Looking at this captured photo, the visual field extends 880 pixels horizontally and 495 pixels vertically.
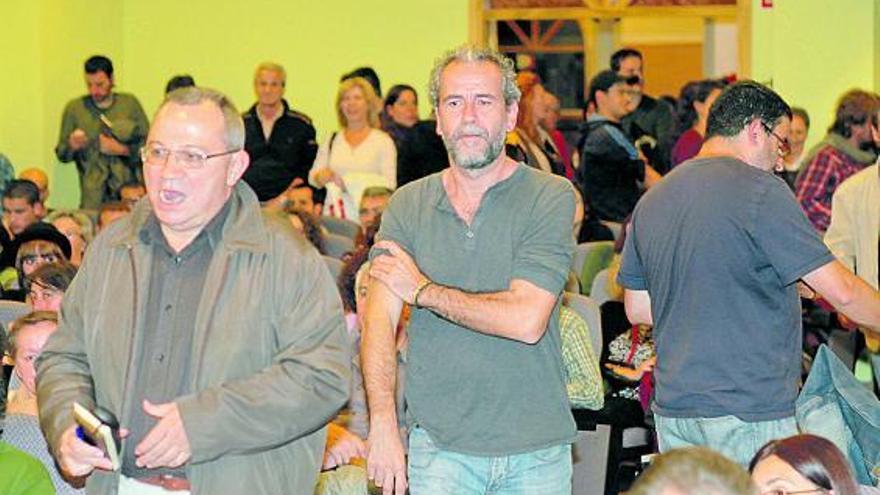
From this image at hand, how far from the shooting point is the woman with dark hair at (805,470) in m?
4.14

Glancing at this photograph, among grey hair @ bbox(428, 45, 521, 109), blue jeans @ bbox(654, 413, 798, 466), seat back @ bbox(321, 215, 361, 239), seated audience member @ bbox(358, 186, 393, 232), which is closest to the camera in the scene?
grey hair @ bbox(428, 45, 521, 109)

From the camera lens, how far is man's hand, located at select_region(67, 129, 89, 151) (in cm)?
1330

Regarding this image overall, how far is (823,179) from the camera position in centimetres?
992

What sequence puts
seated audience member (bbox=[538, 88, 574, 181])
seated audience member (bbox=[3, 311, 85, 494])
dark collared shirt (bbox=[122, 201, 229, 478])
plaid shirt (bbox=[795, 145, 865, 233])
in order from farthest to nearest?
seated audience member (bbox=[538, 88, 574, 181]) < plaid shirt (bbox=[795, 145, 865, 233]) < seated audience member (bbox=[3, 311, 85, 494]) < dark collared shirt (bbox=[122, 201, 229, 478])

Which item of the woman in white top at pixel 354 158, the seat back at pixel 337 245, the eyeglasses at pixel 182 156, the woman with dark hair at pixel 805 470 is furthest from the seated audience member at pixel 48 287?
the woman in white top at pixel 354 158

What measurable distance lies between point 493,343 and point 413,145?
24.1ft

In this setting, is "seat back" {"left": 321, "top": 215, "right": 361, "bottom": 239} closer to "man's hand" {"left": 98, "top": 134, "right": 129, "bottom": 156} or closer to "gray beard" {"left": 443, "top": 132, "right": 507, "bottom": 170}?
"man's hand" {"left": 98, "top": 134, "right": 129, "bottom": 156}

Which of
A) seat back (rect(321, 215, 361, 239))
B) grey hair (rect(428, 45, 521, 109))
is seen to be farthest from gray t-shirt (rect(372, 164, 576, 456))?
seat back (rect(321, 215, 361, 239))

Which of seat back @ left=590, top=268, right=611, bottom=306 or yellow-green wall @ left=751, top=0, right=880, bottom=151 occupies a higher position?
yellow-green wall @ left=751, top=0, right=880, bottom=151

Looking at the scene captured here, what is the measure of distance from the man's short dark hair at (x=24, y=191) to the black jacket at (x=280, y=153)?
1.70m

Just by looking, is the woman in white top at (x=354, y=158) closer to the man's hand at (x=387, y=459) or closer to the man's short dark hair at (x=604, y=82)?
the man's short dark hair at (x=604, y=82)

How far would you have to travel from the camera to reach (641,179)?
11.7m

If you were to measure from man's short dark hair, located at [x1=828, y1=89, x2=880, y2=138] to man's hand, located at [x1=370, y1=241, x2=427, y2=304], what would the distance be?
5.81m

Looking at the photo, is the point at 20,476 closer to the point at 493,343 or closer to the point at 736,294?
the point at 493,343
